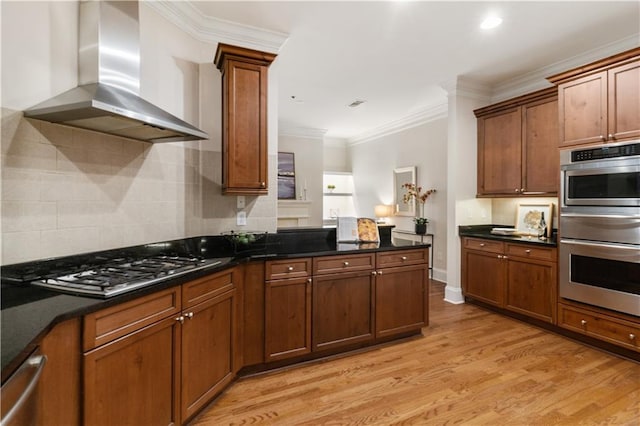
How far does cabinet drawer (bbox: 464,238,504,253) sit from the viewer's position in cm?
373

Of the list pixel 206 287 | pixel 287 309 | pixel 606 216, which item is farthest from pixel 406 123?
pixel 206 287

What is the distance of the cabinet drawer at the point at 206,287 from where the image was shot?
1.78 meters

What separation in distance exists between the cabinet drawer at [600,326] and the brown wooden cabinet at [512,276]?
0.13 m

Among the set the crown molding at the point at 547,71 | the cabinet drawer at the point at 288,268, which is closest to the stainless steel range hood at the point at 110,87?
the cabinet drawer at the point at 288,268

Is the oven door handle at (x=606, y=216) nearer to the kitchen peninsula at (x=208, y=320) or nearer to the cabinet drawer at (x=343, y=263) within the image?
the kitchen peninsula at (x=208, y=320)

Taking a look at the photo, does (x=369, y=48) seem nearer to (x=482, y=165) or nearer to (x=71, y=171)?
(x=482, y=165)

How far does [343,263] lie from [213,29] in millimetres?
2311

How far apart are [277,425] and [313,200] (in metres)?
5.72

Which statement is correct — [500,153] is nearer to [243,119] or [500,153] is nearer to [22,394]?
[243,119]

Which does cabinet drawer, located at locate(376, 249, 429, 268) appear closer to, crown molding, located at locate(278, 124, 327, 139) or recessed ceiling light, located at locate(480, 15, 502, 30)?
recessed ceiling light, located at locate(480, 15, 502, 30)

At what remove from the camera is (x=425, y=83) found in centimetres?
431

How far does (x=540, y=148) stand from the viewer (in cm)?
363

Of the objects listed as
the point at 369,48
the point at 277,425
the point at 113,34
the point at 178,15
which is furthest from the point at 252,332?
the point at 369,48

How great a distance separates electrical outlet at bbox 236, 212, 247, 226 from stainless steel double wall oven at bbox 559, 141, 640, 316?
9.93ft
